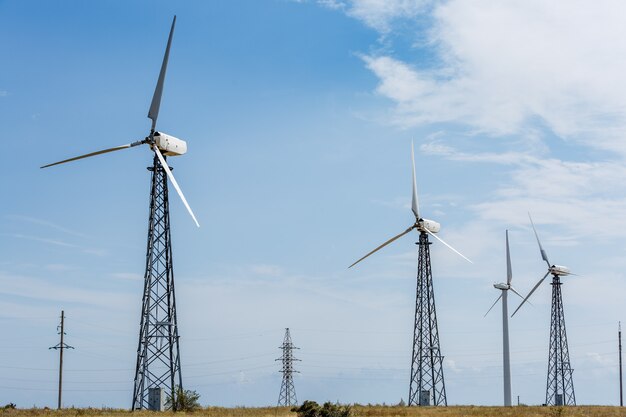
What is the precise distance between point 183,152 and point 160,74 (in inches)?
249

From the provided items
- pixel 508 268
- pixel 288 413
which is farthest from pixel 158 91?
pixel 508 268

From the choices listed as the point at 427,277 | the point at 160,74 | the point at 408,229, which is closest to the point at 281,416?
the point at 160,74

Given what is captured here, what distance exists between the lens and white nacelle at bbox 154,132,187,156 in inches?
2630

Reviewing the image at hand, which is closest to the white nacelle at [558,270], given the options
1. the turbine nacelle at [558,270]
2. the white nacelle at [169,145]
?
the turbine nacelle at [558,270]

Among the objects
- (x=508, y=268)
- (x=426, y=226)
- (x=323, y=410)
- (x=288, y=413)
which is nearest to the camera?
(x=323, y=410)

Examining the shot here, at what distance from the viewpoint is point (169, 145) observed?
67.5m

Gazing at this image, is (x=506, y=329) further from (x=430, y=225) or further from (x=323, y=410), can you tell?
(x=323, y=410)

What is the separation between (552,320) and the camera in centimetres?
12144

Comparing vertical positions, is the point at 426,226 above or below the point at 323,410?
above

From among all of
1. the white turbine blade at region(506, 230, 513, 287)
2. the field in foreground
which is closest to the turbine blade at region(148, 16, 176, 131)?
the field in foreground

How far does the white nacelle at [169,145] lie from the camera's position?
66812mm

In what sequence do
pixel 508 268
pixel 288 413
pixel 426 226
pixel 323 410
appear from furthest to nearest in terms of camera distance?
1. pixel 508 268
2. pixel 426 226
3. pixel 288 413
4. pixel 323 410

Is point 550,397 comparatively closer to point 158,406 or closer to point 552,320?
point 552,320

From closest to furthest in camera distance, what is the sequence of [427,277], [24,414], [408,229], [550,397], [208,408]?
[24,414], [208,408], [427,277], [408,229], [550,397]
